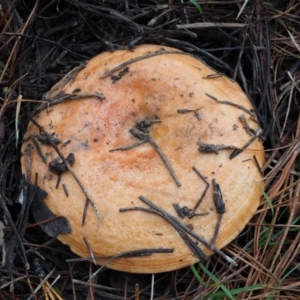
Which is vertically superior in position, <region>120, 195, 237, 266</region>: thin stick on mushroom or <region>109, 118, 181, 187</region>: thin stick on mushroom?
<region>109, 118, 181, 187</region>: thin stick on mushroom

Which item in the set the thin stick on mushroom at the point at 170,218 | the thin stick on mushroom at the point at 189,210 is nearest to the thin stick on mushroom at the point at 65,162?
the thin stick on mushroom at the point at 170,218

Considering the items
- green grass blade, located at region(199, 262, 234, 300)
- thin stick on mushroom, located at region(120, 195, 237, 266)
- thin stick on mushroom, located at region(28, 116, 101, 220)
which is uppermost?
thin stick on mushroom, located at region(28, 116, 101, 220)

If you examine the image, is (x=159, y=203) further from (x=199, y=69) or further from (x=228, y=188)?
(x=199, y=69)

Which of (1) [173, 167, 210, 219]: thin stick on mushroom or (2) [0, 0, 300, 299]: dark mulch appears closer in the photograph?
(1) [173, 167, 210, 219]: thin stick on mushroom

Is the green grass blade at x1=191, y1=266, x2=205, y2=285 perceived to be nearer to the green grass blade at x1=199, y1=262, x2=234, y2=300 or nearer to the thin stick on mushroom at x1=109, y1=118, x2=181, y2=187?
the green grass blade at x1=199, y1=262, x2=234, y2=300

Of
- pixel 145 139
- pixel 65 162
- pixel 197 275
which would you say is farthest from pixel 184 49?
pixel 197 275

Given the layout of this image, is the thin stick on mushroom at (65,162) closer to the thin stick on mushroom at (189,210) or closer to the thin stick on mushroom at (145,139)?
the thin stick on mushroom at (145,139)

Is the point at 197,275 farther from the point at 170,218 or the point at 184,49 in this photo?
the point at 184,49

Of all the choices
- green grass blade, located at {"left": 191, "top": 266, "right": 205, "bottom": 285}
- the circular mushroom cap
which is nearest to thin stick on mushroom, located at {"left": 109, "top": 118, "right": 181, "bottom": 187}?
the circular mushroom cap
